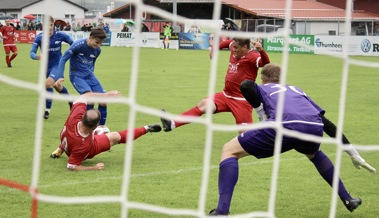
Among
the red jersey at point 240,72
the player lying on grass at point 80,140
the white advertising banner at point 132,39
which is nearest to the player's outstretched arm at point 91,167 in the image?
the player lying on grass at point 80,140

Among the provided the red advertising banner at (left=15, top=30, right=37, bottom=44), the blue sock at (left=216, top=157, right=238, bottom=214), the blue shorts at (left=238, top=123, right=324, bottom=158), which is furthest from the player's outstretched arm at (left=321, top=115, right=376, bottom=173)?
the red advertising banner at (left=15, top=30, right=37, bottom=44)

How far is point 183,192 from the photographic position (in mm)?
6496

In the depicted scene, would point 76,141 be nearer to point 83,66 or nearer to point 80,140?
point 80,140

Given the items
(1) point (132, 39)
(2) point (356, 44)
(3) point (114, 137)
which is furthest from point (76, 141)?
(1) point (132, 39)

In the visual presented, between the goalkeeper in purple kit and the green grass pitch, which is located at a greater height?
the goalkeeper in purple kit

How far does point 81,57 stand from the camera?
992cm

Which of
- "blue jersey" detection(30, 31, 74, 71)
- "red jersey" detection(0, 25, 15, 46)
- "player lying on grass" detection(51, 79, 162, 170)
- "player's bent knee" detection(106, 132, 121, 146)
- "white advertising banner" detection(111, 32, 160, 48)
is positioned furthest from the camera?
Answer: "white advertising banner" detection(111, 32, 160, 48)

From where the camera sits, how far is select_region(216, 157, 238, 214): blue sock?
5.33 m

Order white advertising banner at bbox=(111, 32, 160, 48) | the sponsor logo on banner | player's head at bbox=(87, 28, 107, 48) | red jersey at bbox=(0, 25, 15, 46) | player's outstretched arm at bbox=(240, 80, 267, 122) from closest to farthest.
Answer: player's outstretched arm at bbox=(240, 80, 267, 122) → player's head at bbox=(87, 28, 107, 48) → red jersey at bbox=(0, 25, 15, 46) → the sponsor logo on banner → white advertising banner at bbox=(111, 32, 160, 48)

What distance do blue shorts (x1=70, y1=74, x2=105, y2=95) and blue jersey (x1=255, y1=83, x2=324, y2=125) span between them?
4674 mm

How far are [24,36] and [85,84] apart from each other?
39.7 m

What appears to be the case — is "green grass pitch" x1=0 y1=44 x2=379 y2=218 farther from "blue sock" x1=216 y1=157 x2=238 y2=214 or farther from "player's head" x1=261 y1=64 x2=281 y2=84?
"player's head" x1=261 y1=64 x2=281 y2=84

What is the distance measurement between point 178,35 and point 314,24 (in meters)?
8.21

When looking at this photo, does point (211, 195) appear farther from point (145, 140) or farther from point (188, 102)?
point (188, 102)
